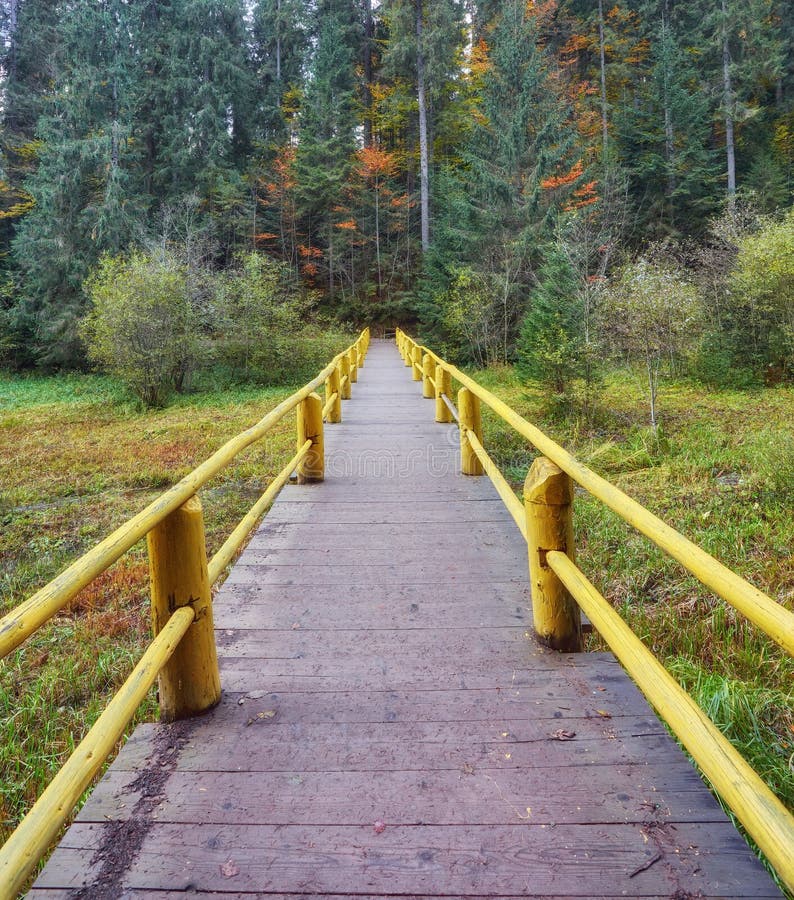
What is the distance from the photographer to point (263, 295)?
17.4m

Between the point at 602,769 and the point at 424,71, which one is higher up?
the point at 424,71

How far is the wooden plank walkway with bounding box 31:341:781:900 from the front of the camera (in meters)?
1.43

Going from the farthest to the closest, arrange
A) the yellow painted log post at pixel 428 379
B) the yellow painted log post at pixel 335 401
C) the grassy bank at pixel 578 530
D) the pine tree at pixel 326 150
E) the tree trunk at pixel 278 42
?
the tree trunk at pixel 278 42
the pine tree at pixel 326 150
the yellow painted log post at pixel 428 379
the yellow painted log post at pixel 335 401
the grassy bank at pixel 578 530

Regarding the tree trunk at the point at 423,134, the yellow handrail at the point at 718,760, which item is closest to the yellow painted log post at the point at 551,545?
the yellow handrail at the point at 718,760

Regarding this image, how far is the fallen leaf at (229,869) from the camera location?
1.44 m

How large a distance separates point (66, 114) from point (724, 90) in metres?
27.8

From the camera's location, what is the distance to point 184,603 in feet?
6.49

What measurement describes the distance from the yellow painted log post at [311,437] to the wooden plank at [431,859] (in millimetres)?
3502

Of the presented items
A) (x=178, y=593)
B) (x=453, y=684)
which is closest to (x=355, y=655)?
(x=453, y=684)

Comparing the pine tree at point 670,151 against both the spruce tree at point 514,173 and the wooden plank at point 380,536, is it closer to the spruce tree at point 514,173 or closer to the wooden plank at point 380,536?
the spruce tree at point 514,173

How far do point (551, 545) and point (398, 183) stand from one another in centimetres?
3616

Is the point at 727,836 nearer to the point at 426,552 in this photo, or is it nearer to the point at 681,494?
the point at 426,552

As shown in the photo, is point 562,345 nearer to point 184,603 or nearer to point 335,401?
point 335,401

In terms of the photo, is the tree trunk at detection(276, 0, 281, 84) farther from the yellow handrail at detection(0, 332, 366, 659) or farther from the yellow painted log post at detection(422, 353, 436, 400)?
the yellow handrail at detection(0, 332, 366, 659)
